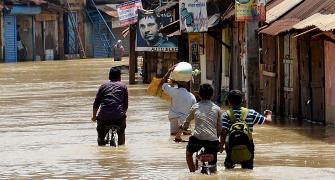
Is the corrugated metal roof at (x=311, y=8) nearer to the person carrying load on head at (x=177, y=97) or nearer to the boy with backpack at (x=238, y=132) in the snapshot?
the person carrying load on head at (x=177, y=97)

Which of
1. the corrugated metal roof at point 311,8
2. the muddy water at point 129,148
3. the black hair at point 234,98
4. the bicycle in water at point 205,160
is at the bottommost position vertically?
the muddy water at point 129,148

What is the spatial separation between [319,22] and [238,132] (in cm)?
625

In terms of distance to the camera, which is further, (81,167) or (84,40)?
(84,40)

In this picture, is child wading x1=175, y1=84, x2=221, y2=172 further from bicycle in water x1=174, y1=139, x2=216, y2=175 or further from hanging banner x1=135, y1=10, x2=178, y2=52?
hanging banner x1=135, y1=10, x2=178, y2=52

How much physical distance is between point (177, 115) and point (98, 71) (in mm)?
31895

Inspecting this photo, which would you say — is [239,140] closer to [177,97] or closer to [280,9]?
[177,97]

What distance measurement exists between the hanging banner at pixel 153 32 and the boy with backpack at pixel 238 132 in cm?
2256

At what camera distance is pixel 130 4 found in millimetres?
35188

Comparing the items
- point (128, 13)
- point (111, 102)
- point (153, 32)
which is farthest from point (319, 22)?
point (128, 13)

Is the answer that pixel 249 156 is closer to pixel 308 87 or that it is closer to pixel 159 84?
pixel 159 84

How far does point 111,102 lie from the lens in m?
14.6

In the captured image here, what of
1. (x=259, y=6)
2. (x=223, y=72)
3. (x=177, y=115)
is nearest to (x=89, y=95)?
(x=223, y=72)

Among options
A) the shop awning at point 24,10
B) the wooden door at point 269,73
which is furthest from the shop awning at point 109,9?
the wooden door at point 269,73

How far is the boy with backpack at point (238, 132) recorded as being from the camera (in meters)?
11.0
